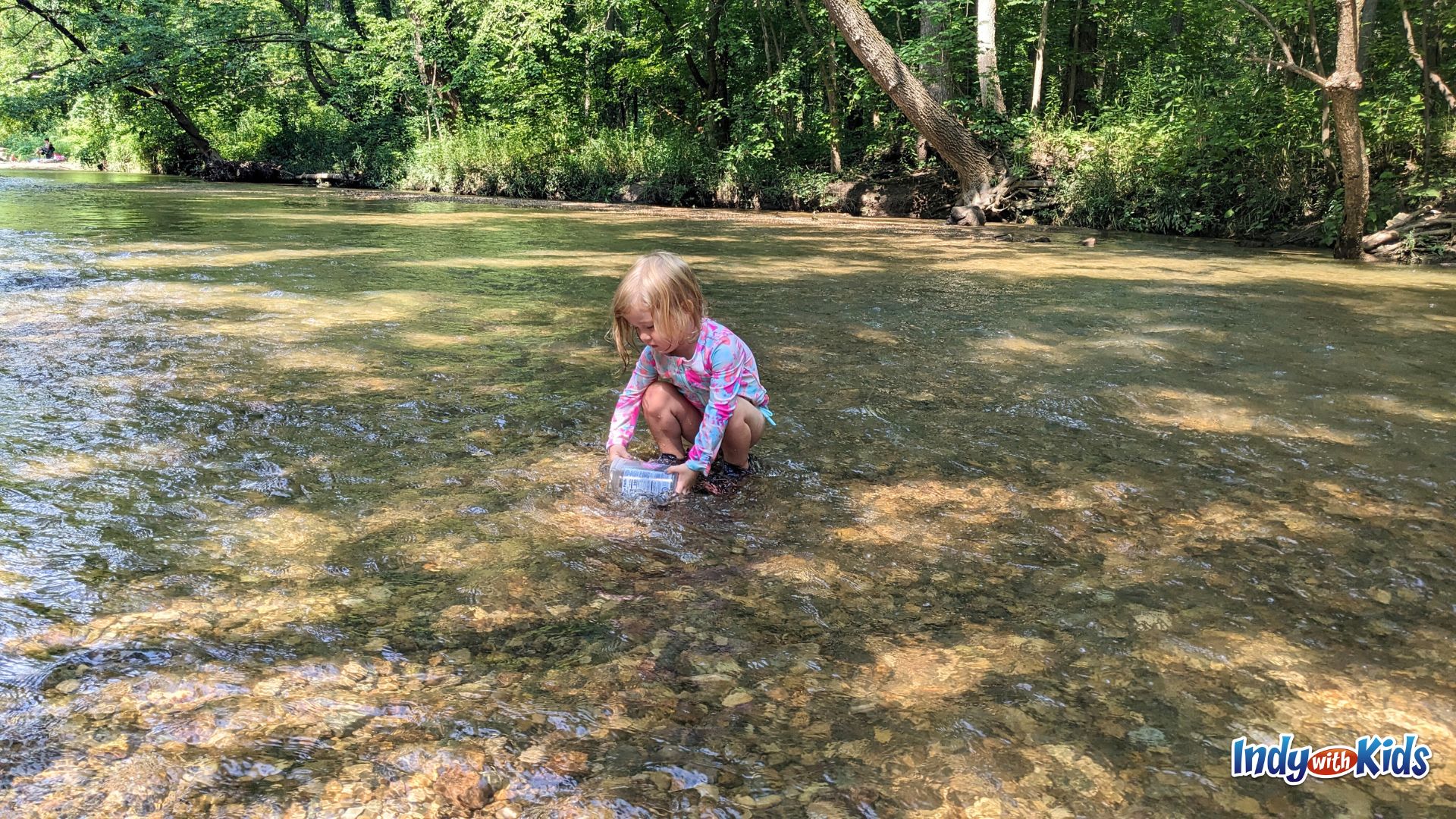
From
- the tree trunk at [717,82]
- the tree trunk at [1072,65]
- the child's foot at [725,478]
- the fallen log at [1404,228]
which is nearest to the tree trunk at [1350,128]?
the fallen log at [1404,228]

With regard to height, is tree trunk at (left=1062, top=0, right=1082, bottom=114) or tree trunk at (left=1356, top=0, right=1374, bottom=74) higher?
tree trunk at (left=1062, top=0, right=1082, bottom=114)

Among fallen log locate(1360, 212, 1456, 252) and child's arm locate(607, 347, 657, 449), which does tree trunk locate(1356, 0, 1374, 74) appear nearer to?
fallen log locate(1360, 212, 1456, 252)

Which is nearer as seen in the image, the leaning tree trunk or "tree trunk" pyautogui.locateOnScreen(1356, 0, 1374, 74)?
"tree trunk" pyautogui.locateOnScreen(1356, 0, 1374, 74)

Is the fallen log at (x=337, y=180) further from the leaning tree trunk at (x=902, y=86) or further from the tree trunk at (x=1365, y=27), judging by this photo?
the tree trunk at (x=1365, y=27)

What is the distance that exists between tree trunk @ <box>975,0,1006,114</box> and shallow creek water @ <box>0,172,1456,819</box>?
12.2 metres

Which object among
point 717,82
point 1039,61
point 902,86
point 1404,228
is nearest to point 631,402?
point 1404,228

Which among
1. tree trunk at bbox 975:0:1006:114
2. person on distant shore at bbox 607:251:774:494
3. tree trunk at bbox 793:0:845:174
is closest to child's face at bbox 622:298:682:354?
person on distant shore at bbox 607:251:774:494

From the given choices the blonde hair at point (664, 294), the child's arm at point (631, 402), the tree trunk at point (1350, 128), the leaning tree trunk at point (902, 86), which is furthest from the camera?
the leaning tree trunk at point (902, 86)

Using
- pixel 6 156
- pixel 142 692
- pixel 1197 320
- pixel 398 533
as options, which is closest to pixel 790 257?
pixel 1197 320

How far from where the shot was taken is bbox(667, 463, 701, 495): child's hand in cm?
318

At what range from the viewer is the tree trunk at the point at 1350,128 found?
33.0 ft

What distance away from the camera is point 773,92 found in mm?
19656

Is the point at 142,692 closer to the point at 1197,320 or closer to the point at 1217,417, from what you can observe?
the point at 1217,417

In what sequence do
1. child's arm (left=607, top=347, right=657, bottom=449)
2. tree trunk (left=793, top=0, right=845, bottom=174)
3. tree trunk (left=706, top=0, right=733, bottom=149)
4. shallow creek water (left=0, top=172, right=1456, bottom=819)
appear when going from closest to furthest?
shallow creek water (left=0, top=172, right=1456, bottom=819) → child's arm (left=607, top=347, right=657, bottom=449) → tree trunk (left=793, top=0, right=845, bottom=174) → tree trunk (left=706, top=0, right=733, bottom=149)
